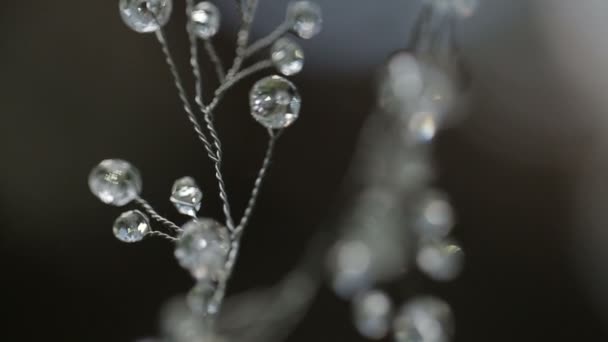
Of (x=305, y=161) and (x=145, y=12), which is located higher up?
(x=145, y=12)

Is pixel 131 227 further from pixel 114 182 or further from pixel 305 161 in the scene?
pixel 305 161

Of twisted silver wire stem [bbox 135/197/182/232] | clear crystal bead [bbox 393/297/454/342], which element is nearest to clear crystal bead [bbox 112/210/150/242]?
twisted silver wire stem [bbox 135/197/182/232]

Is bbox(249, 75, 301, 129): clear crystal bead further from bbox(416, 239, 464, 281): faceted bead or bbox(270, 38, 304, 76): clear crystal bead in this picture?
bbox(416, 239, 464, 281): faceted bead

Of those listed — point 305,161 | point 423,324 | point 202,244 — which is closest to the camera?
point 202,244

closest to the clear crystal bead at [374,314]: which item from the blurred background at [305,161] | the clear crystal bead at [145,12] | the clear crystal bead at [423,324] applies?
the clear crystal bead at [423,324]

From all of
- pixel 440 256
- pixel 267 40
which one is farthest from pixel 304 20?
pixel 440 256

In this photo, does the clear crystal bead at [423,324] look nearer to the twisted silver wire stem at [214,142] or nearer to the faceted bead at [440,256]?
the faceted bead at [440,256]
